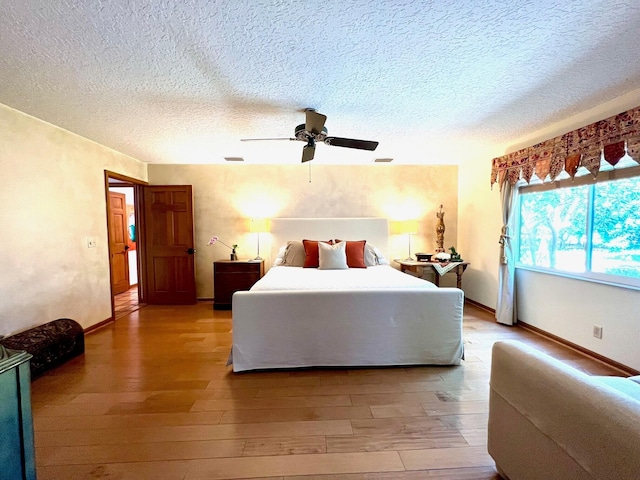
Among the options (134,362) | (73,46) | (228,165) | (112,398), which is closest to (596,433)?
(112,398)

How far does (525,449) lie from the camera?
3.83 ft

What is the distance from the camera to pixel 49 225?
9.42 ft

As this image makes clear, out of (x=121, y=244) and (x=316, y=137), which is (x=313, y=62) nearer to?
(x=316, y=137)

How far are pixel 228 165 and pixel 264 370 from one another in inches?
135

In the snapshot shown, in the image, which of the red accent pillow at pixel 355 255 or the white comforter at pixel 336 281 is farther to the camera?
the red accent pillow at pixel 355 255

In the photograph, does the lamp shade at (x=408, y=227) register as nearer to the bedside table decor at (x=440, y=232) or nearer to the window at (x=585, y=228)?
the bedside table decor at (x=440, y=232)

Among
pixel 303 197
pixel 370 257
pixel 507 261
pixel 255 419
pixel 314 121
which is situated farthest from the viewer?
pixel 303 197

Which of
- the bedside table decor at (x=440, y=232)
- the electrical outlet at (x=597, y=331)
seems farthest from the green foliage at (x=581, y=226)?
the bedside table decor at (x=440, y=232)

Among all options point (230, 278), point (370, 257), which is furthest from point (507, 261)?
point (230, 278)

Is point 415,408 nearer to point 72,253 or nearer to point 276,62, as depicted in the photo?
point 276,62

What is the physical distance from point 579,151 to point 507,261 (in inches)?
56.4

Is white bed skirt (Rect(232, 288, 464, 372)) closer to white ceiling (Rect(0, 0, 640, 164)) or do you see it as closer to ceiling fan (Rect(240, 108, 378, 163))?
ceiling fan (Rect(240, 108, 378, 163))

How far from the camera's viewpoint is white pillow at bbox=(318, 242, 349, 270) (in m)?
3.75

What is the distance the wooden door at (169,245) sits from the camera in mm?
4527
